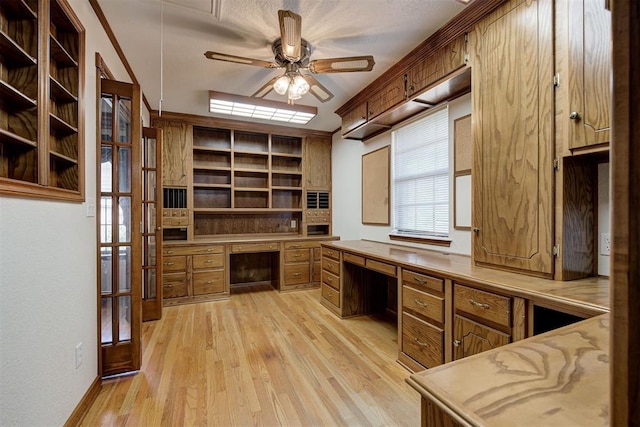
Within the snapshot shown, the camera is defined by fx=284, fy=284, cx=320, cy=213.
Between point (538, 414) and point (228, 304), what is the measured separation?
3.85m

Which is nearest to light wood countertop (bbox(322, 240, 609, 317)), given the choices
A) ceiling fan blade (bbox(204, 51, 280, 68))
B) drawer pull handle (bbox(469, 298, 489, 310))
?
drawer pull handle (bbox(469, 298, 489, 310))

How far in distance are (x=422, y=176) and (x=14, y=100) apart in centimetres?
313

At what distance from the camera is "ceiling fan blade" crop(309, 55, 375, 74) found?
2.26 metres

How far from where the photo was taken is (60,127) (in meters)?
1.66

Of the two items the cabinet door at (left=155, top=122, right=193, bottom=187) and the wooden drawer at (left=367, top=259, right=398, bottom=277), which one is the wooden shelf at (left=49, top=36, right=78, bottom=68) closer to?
the cabinet door at (left=155, top=122, right=193, bottom=187)

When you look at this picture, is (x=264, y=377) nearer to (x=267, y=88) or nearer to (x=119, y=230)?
(x=119, y=230)

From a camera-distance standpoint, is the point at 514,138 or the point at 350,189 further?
the point at 350,189

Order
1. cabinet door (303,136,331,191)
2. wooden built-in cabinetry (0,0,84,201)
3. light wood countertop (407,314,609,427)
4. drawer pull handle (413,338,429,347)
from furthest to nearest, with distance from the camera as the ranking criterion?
1. cabinet door (303,136,331,191)
2. drawer pull handle (413,338,429,347)
3. wooden built-in cabinetry (0,0,84,201)
4. light wood countertop (407,314,609,427)

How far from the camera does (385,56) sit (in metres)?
2.74

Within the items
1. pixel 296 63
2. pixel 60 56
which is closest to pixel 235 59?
pixel 296 63

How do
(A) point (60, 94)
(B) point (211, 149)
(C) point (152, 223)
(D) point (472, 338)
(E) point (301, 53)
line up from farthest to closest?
(B) point (211, 149), (C) point (152, 223), (E) point (301, 53), (D) point (472, 338), (A) point (60, 94)

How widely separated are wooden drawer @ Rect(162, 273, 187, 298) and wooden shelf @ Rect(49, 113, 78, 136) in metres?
2.54

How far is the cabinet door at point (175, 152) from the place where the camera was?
4.18 meters


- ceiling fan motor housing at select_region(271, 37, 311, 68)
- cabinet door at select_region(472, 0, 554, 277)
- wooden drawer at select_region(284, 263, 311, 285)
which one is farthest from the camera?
wooden drawer at select_region(284, 263, 311, 285)
